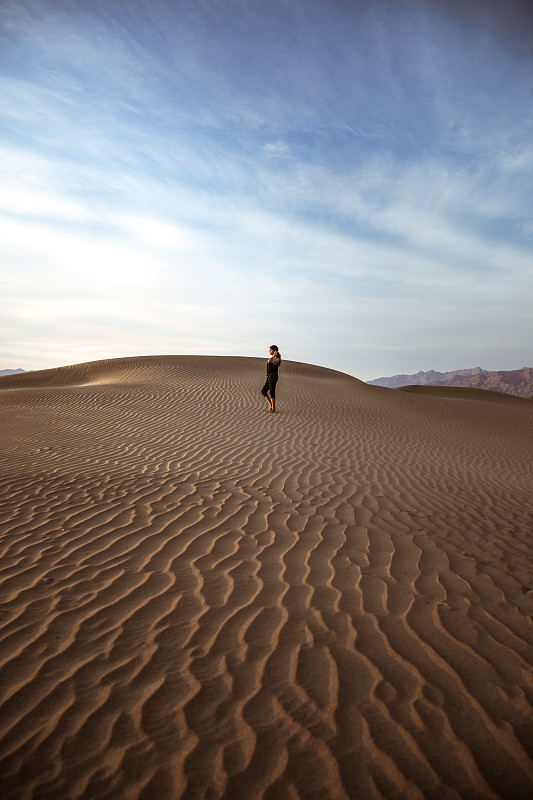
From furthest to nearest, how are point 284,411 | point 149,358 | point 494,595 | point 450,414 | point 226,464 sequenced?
point 149,358 < point 450,414 < point 284,411 < point 226,464 < point 494,595

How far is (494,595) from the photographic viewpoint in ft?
12.1

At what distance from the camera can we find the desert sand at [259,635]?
2039 millimetres

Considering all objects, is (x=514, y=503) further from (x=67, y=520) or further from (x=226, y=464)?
(x=67, y=520)

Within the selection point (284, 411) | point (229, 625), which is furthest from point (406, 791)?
point (284, 411)

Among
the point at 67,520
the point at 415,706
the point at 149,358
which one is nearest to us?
the point at 415,706

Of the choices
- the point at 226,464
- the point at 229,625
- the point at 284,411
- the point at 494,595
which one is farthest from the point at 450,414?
the point at 229,625

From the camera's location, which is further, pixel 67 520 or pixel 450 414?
pixel 450 414

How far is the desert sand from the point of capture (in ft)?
6.69

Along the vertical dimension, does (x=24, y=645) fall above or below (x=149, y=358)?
below

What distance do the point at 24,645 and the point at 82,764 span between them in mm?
1050

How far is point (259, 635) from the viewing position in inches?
117

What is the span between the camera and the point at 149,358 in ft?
106

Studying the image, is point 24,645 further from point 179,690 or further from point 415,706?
point 415,706

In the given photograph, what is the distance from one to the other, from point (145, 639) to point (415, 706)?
1680 mm
